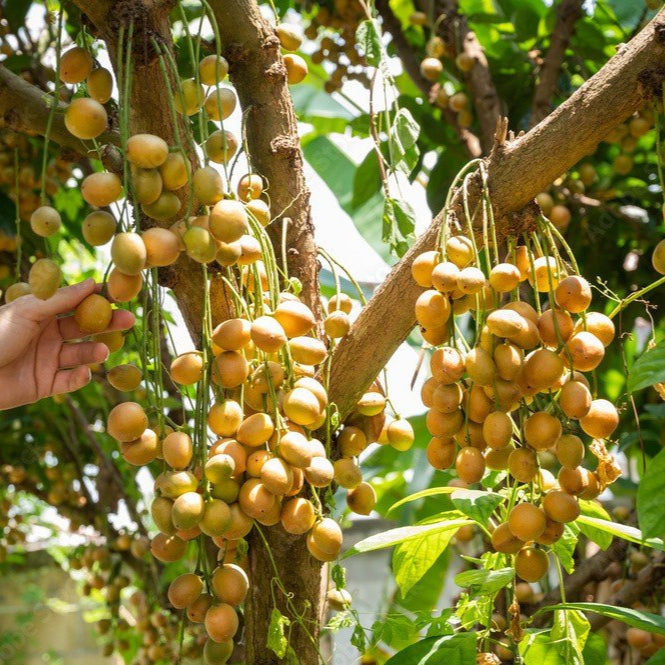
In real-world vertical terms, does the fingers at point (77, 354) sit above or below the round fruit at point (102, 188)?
below

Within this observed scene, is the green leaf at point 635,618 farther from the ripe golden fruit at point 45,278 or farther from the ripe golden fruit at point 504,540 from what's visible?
the ripe golden fruit at point 45,278

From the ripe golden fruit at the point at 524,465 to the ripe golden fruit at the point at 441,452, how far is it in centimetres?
7

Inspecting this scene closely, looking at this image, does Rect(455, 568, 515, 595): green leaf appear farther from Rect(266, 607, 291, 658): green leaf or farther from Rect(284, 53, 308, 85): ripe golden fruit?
Rect(284, 53, 308, 85): ripe golden fruit

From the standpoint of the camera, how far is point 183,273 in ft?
2.87

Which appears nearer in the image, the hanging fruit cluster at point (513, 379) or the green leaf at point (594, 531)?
the hanging fruit cluster at point (513, 379)

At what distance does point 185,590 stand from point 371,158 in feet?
3.92

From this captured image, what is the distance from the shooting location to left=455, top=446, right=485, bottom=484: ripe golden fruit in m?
0.76

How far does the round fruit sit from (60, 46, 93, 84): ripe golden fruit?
4.9 inches

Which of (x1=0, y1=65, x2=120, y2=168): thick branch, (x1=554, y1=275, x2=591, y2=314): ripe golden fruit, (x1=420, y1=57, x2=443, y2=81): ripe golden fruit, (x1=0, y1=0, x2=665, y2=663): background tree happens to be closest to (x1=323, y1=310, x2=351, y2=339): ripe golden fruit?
(x1=0, y1=0, x2=665, y2=663): background tree

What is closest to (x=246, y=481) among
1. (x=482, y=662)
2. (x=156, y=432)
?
(x=156, y=432)

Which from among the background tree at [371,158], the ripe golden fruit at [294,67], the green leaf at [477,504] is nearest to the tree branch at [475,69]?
the background tree at [371,158]

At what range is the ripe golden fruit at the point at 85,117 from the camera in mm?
729

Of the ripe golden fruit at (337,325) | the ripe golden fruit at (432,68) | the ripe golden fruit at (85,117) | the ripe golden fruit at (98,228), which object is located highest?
the ripe golden fruit at (432,68)

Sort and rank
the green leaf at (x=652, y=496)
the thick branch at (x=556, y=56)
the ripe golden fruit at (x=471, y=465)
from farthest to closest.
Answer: the thick branch at (x=556, y=56)
the ripe golden fruit at (x=471, y=465)
the green leaf at (x=652, y=496)
